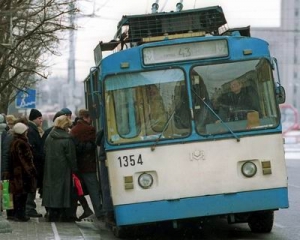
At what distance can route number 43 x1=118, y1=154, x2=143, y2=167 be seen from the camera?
12039mm

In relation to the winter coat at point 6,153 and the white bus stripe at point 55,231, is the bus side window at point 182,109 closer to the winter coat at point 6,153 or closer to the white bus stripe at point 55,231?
the white bus stripe at point 55,231

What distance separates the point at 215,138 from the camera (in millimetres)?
12055

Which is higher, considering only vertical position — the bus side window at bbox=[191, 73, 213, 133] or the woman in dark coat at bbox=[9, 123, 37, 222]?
the bus side window at bbox=[191, 73, 213, 133]

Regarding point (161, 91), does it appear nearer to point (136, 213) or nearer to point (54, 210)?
point (136, 213)

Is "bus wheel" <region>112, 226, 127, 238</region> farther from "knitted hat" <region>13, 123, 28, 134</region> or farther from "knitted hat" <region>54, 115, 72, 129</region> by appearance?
"knitted hat" <region>13, 123, 28, 134</region>

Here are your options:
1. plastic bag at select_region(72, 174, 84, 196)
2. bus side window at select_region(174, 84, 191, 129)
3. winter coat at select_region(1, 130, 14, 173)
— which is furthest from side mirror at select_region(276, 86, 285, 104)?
winter coat at select_region(1, 130, 14, 173)

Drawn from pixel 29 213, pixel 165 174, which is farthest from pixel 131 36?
pixel 29 213

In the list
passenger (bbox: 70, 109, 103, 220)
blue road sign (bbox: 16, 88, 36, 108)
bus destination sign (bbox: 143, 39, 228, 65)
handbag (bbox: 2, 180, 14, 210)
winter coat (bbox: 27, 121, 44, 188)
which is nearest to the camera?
bus destination sign (bbox: 143, 39, 228, 65)

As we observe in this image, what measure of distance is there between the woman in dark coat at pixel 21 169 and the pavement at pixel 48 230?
409mm

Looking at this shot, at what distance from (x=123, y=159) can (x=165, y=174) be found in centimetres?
57

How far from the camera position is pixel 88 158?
14930 mm

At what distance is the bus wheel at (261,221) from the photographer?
13195 mm

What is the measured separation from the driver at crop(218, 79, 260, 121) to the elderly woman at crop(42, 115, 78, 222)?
3334 millimetres

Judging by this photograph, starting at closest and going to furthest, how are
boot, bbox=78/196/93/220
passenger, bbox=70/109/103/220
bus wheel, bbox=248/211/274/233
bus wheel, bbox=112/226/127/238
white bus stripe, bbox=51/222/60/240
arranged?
white bus stripe, bbox=51/222/60/240 → bus wheel, bbox=112/226/127/238 → bus wheel, bbox=248/211/274/233 → passenger, bbox=70/109/103/220 → boot, bbox=78/196/93/220
